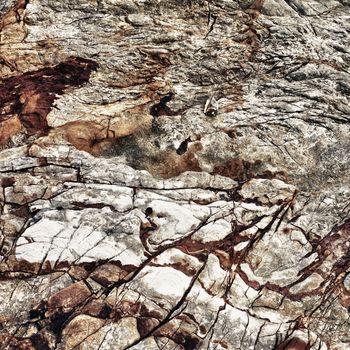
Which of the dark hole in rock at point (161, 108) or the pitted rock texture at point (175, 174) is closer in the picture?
the pitted rock texture at point (175, 174)

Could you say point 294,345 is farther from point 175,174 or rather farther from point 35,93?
point 35,93

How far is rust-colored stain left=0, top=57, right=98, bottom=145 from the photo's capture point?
7.61m

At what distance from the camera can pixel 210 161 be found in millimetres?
7633

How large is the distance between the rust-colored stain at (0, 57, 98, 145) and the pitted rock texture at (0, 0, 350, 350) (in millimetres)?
25

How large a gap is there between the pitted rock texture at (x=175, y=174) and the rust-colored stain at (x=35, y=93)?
25mm

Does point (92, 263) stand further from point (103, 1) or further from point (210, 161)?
point (103, 1)

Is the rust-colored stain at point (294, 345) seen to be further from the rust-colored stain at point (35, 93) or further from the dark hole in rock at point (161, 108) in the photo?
the rust-colored stain at point (35, 93)

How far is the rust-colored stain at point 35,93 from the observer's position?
25.0 feet

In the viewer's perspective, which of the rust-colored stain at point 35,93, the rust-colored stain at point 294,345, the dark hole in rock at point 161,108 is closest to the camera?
the rust-colored stain at point 294,345

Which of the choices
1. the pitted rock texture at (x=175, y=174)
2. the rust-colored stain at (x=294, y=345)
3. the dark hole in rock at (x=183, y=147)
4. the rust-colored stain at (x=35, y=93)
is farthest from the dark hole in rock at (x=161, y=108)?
the rust-colored stain at (x=294, y=345)

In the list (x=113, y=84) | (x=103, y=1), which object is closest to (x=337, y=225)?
(x=113, y=84)

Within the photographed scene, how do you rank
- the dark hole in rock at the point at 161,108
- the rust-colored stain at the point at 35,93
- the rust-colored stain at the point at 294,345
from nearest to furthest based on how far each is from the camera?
1. the rust-colored stain at the point at 294,345
2. the rust-colored stain at the point at 35,93
3. the dark hole in rock at the point at 161,108

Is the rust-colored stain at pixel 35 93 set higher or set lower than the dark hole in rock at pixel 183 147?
higher

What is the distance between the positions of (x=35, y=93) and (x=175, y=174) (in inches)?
99.5
